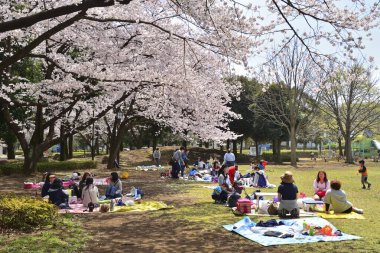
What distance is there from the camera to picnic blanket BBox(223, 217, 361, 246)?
738cm

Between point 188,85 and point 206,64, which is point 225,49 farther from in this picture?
→ point 206,64

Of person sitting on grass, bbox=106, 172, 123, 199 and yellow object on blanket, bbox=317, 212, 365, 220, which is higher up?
person sitting on grass, bbox=106, 172, 123, 199

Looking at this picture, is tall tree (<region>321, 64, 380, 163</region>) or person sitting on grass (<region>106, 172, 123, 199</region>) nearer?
person sitting on grass (<region>106, 172, 123, 199</region>)

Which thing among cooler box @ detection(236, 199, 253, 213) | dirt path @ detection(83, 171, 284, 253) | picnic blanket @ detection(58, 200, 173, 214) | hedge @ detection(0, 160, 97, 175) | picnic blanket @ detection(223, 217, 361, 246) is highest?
hedge @ detection(0, 160, 97, 175)

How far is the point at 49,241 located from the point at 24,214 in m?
1.51

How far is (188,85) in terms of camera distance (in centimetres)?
1438

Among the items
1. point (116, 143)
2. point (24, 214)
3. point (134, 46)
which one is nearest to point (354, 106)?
point (116, 143)

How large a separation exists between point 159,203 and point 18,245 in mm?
5621

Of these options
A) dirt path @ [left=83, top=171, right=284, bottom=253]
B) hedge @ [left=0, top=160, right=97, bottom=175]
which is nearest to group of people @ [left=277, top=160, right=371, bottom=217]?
dirt path @ [left=83, top=171, right=284, bottom=253]

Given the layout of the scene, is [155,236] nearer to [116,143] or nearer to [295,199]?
[295,199]

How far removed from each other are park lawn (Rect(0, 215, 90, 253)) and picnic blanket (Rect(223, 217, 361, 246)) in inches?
119

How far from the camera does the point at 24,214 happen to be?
853cm

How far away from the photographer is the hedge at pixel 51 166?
76.4 ft

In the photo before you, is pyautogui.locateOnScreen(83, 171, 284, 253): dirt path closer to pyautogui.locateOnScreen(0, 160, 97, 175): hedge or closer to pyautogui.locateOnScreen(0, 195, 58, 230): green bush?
pyautogui.locateOnScreen(0, 195, 58, 230): green bush
